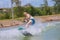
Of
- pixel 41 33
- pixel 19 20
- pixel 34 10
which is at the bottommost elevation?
pixel 41 33

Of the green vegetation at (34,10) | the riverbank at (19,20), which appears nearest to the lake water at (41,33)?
the riverbank at (19,20)

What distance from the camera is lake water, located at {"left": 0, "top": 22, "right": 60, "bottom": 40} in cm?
366

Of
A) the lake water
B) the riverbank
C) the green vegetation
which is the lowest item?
the lake water

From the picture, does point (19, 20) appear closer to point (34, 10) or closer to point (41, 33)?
point (34, 10)

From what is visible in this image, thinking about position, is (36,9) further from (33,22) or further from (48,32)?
(48,32)

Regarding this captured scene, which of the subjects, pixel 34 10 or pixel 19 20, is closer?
pixel 19 20

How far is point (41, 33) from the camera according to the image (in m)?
3.90

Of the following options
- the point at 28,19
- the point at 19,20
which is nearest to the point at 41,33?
the point at 28,19

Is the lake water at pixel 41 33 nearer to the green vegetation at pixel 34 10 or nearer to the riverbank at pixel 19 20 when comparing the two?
the riverbank at pixel 19 20

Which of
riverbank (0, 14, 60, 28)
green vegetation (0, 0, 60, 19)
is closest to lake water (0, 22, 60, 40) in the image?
riverbank (0, 14, 60, 28)

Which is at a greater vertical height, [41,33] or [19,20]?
[19,20]

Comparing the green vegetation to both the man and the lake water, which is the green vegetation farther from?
the lake water

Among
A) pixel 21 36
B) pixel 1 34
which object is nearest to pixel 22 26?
pixel 21 36

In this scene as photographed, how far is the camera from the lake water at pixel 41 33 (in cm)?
366
